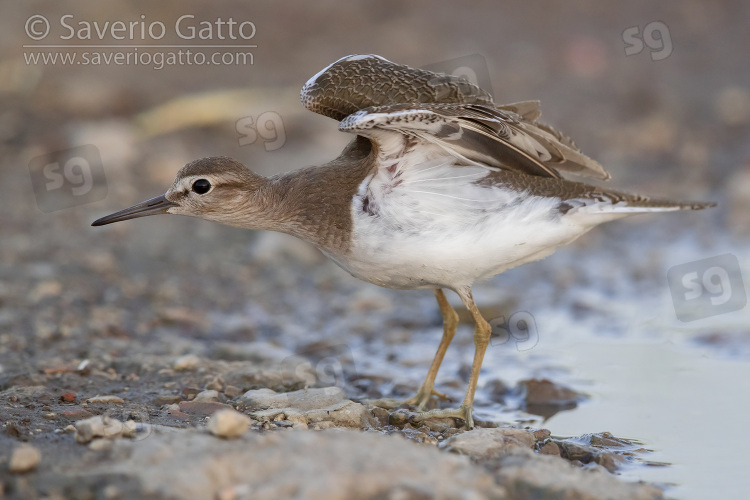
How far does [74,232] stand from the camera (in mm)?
9922

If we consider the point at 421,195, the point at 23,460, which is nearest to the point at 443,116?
the point at 421,195

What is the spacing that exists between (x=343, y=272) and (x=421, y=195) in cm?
378

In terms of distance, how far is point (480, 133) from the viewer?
19.3 ft

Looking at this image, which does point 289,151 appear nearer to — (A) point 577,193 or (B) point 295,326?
(B) point 295,326

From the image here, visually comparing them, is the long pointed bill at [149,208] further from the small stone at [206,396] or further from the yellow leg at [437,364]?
the yellow leg at [437,364]

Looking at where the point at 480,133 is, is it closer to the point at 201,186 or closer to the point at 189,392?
the point at 201,186

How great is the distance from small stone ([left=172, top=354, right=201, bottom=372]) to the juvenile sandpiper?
3.63 feet

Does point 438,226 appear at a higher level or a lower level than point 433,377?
higher

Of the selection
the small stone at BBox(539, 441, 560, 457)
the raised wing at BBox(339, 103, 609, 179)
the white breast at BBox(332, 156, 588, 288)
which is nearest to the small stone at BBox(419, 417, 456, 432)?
the small stone at BBox(539, 441, 560, 457)

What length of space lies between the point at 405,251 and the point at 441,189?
0.52 m

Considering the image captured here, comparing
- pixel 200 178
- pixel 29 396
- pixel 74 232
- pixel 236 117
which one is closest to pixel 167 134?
pixel 236 117

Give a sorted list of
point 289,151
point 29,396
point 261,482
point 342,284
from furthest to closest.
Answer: point 289,151 → point 342,284 → point 29,396 → point 261,482

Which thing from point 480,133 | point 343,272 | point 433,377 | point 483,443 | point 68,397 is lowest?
point 483,443

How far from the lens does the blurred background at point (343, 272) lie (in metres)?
7.27
